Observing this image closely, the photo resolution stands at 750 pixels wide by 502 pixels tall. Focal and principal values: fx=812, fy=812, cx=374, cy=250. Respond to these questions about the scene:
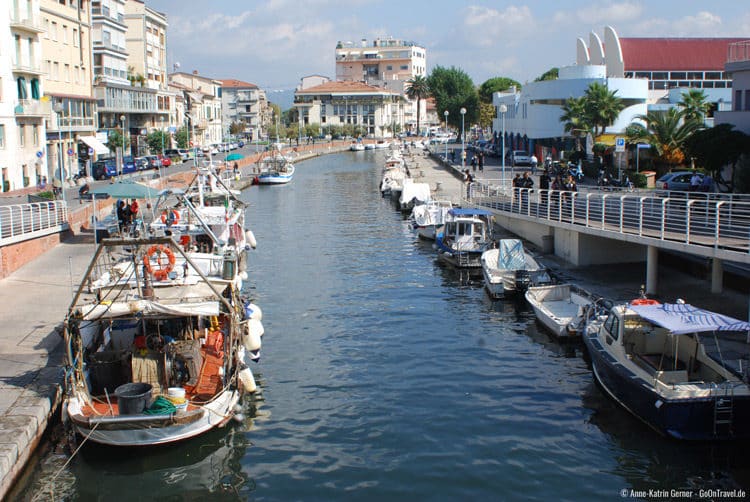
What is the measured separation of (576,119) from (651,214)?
33920mm

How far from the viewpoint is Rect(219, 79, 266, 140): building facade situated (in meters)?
164

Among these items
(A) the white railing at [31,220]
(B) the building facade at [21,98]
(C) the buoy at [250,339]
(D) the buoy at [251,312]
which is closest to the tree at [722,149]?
(D) the buoy at [251,312]

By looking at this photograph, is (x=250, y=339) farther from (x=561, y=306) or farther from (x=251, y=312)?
(x=561, y=306)

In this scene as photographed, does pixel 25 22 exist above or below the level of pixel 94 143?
above

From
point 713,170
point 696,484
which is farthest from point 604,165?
point 696,484

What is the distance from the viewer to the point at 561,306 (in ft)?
78.1

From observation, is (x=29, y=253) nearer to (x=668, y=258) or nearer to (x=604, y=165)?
(x=668, y=258)

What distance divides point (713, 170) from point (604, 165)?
13961 millimetres

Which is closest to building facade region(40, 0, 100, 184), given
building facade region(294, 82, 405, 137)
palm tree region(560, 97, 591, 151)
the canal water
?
palm tree region(560, 97, 591, 151)

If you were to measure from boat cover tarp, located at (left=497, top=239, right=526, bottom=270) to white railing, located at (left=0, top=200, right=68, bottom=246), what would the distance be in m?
16.6

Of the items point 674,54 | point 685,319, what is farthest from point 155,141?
point 685,319

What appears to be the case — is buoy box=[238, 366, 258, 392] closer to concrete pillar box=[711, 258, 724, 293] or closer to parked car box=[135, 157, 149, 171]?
concrete pillar box=[711, 258, 724, 293]

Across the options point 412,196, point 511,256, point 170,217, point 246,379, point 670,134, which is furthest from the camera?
point 412,196

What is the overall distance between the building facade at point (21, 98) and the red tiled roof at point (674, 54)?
1816 inches
